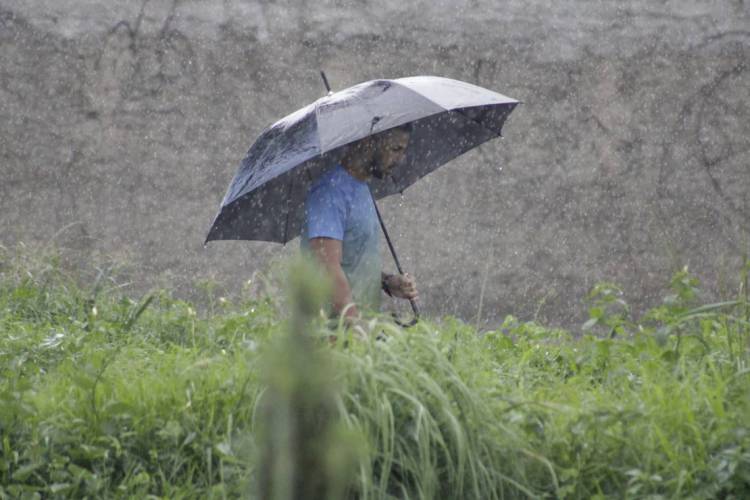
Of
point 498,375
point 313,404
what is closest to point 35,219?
point 498,375

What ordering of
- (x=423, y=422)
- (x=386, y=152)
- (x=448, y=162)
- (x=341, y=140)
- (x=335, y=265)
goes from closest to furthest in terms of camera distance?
(x=423, y=422)
(x=335, y=265)
(x=341, y=140)
(x=386, y=152)
(x=448, y=162)

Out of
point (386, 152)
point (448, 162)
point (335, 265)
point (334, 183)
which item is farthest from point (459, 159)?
point (335, 265)

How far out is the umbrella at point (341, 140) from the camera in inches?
198

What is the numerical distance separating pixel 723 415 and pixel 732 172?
4732mm

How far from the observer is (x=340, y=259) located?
4.88m

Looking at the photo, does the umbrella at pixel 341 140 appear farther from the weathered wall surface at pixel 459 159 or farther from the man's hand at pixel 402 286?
the weathered wall surface at pixel 459 159

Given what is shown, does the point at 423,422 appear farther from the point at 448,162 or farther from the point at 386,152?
the point at 448,162

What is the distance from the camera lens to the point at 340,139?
4910 millimetres

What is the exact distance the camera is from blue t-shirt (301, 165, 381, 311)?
16.0ft

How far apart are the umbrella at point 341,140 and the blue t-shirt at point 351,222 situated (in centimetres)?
14

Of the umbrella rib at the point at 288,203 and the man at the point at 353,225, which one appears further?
the umbrella rib at the point at 288,203

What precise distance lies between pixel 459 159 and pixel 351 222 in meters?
3.25

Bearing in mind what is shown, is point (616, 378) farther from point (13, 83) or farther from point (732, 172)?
point (13, 83)

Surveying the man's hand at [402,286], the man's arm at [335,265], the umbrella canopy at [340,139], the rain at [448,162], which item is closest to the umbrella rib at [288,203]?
the umbrella canopy at [340,139]
